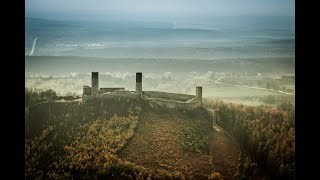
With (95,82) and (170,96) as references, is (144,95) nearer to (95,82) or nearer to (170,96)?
(170,96)

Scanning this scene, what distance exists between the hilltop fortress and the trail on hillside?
0.37 meters

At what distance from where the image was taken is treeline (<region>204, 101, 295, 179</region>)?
5.17 m

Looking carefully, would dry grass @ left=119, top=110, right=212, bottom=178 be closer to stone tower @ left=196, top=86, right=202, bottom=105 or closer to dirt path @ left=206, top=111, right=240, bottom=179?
dirt path @ left=206, top=111, right=240, bottom=179

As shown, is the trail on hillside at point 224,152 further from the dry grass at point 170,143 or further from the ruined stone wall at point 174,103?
the ruined stone wall at point 174,103

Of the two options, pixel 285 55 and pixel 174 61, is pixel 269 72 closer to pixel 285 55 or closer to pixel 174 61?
pixel 285 55

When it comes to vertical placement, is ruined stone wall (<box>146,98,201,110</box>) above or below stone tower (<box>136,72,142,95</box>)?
below

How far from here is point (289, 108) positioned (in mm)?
5188

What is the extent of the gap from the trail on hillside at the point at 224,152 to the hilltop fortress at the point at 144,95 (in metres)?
0.37

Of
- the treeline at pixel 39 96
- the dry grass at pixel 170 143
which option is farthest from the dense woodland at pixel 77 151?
the dry grass at pixel 170 143

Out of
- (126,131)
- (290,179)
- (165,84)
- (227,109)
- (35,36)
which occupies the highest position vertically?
(35,36)

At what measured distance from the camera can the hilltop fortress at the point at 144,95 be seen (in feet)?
18.1

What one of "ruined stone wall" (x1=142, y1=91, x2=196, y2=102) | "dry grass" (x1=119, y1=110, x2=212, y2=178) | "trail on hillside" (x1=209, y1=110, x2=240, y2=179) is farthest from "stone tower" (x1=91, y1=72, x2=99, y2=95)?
"trail on hillside" (x1=209, y1=110, x2=240, y2=179)
